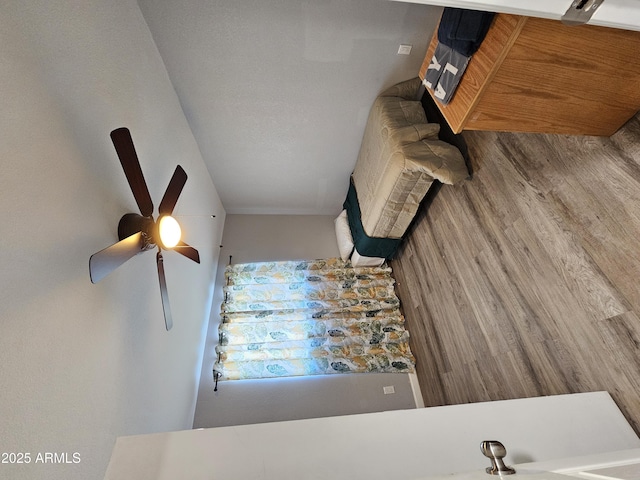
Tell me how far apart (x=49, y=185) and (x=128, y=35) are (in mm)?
992

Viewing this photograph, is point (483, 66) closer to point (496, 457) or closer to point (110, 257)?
point (496, 457)

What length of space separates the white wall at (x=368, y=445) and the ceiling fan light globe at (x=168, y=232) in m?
0.74

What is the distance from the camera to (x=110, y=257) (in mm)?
960

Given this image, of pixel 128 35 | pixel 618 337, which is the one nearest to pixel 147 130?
pixel 128 35

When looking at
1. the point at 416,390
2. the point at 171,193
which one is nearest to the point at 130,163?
the point at 171,193

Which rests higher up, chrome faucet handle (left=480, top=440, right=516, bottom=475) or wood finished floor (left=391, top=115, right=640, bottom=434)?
wood finished floor (left=391, top=115, right=640, bottom=434)

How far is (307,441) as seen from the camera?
0.83m

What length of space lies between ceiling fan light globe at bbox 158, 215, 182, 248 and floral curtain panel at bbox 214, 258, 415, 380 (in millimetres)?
1479

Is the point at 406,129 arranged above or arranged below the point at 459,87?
above

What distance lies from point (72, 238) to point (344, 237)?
2.34 meters

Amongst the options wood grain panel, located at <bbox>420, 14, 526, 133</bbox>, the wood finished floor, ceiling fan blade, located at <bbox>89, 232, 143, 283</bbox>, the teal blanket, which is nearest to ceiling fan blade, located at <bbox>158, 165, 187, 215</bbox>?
ceiling fan blade, located at <bbox>89, 232, 143, 283</bbox>

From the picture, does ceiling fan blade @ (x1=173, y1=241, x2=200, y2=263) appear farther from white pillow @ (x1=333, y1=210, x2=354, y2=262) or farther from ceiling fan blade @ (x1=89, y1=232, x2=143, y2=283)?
white pillow @ (x1=333, y1=210, x2=354, y2=262)

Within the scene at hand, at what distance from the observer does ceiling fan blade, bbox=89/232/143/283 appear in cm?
90

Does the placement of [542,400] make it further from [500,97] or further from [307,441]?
[500,97]
